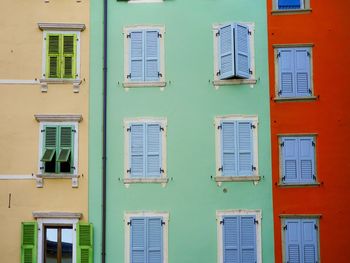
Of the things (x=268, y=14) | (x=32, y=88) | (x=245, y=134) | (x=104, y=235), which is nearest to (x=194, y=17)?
(x=268, y=14)

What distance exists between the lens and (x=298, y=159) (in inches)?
878

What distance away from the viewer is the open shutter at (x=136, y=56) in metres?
22.9

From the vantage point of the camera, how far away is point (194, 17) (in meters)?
23.3

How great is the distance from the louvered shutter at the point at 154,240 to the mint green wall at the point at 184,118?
0.37 m

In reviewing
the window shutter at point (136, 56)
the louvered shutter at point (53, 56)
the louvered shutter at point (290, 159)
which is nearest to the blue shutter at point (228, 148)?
the louvered shutter at point (290, 159)

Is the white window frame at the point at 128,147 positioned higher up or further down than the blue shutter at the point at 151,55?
further down

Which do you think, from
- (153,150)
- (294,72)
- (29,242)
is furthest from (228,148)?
(29,242)

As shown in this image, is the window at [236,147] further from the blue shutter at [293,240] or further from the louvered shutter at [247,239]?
the blue shutter at [293,240]

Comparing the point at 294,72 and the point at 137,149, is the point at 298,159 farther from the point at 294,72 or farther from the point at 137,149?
the point at 137,149

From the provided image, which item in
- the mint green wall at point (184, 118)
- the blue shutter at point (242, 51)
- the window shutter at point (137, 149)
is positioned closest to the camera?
the mint green wall at point (184, 118)

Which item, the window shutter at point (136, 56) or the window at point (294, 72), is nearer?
the window at point (294, 72)

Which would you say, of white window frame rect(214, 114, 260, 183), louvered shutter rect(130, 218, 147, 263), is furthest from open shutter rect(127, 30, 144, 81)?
louvered shutter rect(130, 218, 147, 263)

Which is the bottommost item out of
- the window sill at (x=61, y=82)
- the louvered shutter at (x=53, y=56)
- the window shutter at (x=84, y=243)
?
the window shutter at (x=84, y=243)

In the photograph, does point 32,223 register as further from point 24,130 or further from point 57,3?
point 57,3
